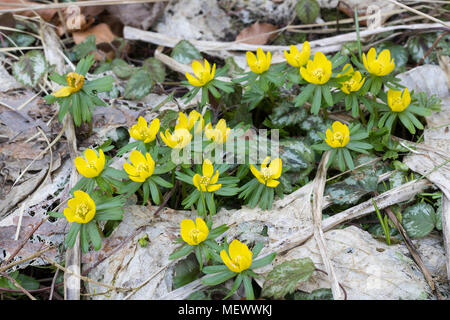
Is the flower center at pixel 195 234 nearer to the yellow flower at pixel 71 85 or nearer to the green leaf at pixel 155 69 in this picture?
the yellow flower at pixel 71 85

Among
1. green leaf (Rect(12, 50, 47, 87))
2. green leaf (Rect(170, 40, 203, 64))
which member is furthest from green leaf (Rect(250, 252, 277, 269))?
green leaf (Rect(12, 50, 47, 87))

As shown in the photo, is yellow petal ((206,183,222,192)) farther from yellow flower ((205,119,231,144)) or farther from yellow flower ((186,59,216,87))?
yellow flower ((186,59,216,87))

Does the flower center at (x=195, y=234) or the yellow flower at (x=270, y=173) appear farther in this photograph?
the yellow flower at (x=270, y=173)

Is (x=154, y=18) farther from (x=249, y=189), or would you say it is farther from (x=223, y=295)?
(x=223, y=295)

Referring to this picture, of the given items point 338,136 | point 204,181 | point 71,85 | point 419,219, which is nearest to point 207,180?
point 204,181

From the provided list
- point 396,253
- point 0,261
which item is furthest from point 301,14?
point 0,261

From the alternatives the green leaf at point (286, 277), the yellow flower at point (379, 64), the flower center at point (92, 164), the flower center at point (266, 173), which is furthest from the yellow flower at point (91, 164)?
the yellow flower at point (379, 64)

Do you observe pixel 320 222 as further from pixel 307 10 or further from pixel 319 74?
pixel 307 10
